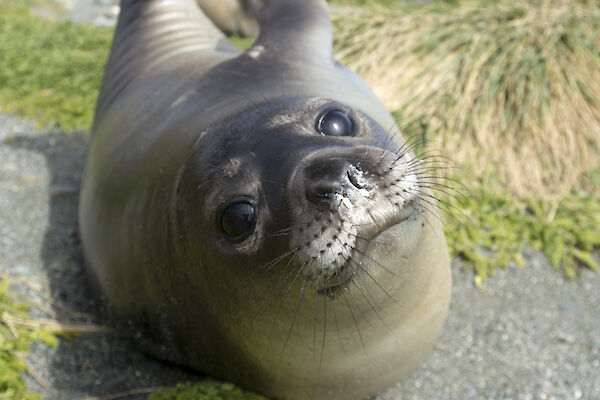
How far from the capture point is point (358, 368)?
2916 millimetres

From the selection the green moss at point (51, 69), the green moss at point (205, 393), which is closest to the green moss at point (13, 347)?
the green moss at point (205, 393)

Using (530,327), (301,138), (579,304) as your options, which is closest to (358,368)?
(301,138)

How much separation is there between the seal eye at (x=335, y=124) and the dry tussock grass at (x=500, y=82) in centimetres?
249

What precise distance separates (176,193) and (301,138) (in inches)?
27.0

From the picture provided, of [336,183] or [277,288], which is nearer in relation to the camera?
[336,183]

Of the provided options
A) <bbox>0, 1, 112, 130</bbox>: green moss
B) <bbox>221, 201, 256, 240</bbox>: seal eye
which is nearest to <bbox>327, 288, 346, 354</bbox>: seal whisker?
<bbox>221, 201, 256, 240</bbox>: seal eye

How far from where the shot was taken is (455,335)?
3711mm

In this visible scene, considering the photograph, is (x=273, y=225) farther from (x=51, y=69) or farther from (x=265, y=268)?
(x=51, y=69)

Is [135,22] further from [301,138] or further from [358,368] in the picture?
[358,368]

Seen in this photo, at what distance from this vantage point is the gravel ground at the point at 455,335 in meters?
3.34

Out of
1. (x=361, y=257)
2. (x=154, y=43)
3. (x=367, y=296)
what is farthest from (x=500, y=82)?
(x=361, y=257)

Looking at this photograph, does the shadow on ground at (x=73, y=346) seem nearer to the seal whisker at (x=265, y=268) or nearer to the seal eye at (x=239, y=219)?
the seal whisker at (x=265, y=268)

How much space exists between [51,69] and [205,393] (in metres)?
5.06

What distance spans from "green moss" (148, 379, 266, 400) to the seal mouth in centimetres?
85
